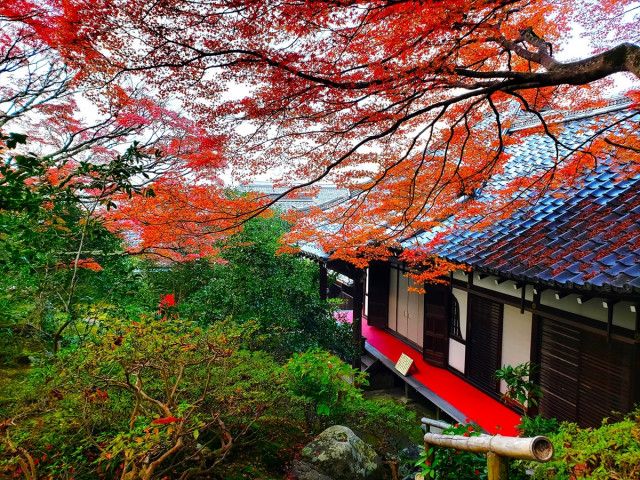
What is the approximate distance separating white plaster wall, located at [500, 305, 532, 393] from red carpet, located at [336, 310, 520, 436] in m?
0.53

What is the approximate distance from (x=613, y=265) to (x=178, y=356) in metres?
5.04

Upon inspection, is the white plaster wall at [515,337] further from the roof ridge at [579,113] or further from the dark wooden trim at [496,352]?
the roof ridge at [579,113]

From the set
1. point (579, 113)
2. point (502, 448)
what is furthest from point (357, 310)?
point (502, 448)

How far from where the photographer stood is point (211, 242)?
10.5 meters

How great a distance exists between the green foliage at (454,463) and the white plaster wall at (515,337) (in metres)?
4.12

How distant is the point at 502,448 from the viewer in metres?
2.38

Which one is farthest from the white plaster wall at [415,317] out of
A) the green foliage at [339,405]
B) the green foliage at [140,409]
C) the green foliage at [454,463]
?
the green foliage at [454,463]

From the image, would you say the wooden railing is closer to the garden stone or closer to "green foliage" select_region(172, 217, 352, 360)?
the garden stone

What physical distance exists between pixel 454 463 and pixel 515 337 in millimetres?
4437

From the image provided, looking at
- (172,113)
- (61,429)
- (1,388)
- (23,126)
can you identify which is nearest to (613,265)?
(61,429)

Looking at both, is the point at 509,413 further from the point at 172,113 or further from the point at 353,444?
the point at 172,113

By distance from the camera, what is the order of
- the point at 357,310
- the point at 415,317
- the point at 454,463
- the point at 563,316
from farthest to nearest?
the point at 357,310 → the point at 415,317 → the point at 563,316 → the point at 454,463

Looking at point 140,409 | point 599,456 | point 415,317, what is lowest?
point 415,317

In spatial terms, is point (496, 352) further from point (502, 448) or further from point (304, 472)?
point (502, 448)
